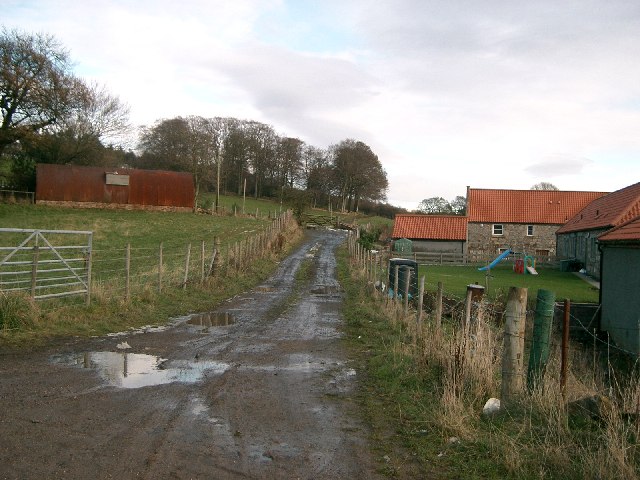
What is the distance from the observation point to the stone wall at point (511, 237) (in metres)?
55.8


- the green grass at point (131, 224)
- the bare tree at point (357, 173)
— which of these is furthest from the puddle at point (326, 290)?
the bare tree at point (357, 173)

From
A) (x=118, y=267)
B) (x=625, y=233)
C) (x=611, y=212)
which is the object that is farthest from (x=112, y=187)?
(x=625, y=233)

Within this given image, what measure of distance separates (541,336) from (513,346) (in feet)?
1.31

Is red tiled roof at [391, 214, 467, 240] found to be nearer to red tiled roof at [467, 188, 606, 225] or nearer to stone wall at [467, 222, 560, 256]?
stone wall at [467, 222, 560, 256]

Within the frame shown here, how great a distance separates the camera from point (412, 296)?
62.6 ft

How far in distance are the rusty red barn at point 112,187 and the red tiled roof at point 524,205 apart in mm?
27708

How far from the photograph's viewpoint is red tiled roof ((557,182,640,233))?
33094 millimetres

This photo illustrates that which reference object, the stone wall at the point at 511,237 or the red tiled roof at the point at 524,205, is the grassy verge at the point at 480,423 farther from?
the red tiled roof at the point at 524,205

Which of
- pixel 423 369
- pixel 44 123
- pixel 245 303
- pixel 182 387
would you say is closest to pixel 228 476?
pixel 182 387

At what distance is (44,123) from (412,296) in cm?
4002

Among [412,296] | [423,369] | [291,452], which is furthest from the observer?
[412,296]

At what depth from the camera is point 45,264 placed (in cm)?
2381

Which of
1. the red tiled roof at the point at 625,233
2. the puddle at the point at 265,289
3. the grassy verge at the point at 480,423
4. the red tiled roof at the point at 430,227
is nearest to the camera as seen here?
the grassy verge at the point at 480,423

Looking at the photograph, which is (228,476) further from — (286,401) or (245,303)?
(245,303)
